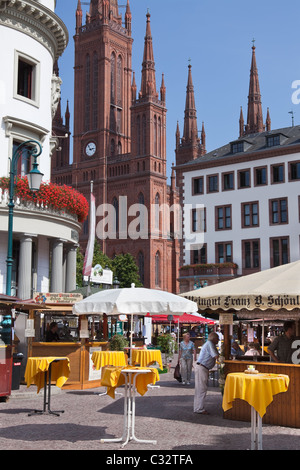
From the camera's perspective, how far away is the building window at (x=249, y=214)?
51.2 metres

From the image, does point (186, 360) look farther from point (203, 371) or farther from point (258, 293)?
point (258, 293)

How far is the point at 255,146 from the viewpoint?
53.3 metres

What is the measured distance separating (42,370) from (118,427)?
2.11m

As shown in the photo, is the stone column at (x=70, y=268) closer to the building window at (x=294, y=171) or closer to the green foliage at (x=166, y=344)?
the green foliage at (x=166, y=344)

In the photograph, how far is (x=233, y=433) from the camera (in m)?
10.2

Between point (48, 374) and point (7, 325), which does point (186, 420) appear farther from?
point (7, 325)

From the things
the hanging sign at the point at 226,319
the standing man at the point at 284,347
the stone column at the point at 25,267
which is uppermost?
the stone column at the point at 25,267

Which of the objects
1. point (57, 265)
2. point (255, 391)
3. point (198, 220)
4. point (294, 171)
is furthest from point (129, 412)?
point (198, 220)

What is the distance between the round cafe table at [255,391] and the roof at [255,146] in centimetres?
4261

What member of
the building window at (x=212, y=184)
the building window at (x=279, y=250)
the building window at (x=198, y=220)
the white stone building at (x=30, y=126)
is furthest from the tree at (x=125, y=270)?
the white stone building at (x=30, y=126)

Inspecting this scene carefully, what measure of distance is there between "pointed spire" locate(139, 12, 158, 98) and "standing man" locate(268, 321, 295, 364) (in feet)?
265
